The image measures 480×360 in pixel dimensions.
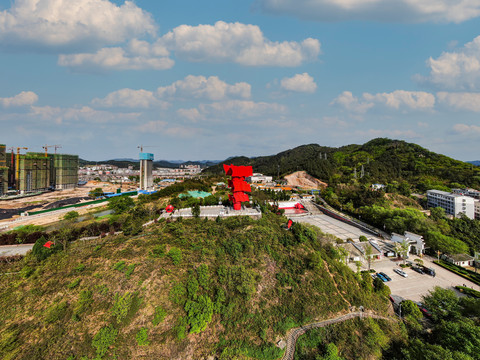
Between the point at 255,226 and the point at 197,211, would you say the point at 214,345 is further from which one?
the point at 197,211

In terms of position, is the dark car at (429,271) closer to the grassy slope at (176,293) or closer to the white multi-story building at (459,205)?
the grassy slope at (176,293)

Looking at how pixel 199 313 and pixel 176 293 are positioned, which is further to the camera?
pixel 176 293

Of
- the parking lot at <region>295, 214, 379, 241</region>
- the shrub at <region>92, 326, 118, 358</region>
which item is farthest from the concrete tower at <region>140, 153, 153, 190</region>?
the shrub at <region>92, 326, 118, 358</region>

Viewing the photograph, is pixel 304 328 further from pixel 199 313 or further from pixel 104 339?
pixel 104 339

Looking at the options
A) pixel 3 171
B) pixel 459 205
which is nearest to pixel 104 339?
pixel 459 205

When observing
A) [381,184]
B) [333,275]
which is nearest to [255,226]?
[333,275]
